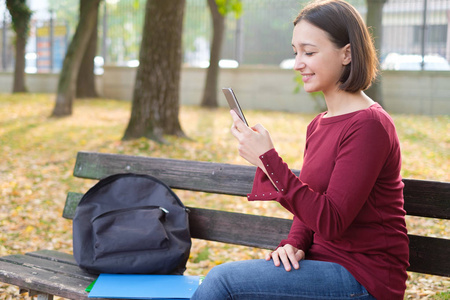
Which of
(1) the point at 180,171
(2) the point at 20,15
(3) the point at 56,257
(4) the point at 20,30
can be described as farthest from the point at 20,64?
(1) the point at 180,171

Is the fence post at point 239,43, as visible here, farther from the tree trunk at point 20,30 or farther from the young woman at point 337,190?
the young woman at point 337,190

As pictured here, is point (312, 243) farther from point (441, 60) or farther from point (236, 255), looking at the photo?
point (441, 60)

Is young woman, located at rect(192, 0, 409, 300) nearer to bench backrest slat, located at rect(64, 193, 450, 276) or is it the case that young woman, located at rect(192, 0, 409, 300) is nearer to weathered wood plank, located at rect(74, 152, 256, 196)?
bench backrest slat, located at rect(64, 193, 450, 276)

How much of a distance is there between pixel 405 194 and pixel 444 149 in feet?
21.6

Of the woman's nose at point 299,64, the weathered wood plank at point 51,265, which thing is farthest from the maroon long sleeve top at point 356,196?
the weathered wood plank at point 51,265

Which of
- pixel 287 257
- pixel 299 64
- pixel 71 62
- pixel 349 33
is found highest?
pixel 71 62

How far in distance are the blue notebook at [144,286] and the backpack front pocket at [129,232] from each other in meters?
0.14

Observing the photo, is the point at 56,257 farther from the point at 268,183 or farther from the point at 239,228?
the point at 268,183

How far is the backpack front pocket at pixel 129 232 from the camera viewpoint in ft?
9.17

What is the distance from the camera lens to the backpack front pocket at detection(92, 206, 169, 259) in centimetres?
279

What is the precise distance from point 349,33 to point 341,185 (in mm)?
581

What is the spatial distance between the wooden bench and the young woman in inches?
21.2

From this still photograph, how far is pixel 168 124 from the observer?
8625 mm

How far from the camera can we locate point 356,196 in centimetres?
203
